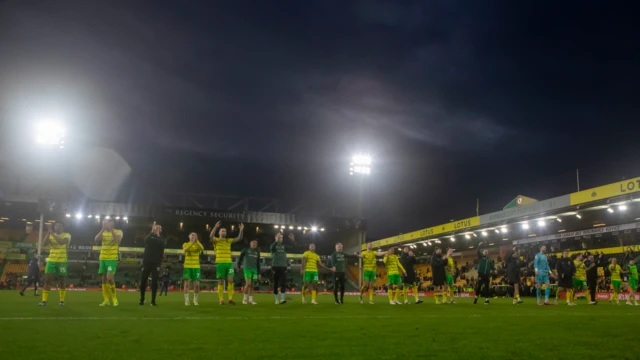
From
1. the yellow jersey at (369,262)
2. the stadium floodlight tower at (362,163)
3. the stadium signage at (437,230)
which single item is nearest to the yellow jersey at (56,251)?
the yellow jersey at (369,262)

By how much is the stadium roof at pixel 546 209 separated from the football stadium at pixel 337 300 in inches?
3.3

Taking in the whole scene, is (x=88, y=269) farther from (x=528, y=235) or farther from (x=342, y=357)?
(x=342, y=357)

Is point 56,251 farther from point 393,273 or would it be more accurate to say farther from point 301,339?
point 393,273

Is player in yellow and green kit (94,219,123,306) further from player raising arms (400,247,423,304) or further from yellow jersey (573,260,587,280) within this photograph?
yellow jersey (573,260,587,280)

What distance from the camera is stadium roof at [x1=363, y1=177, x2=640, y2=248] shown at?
21.4 metres

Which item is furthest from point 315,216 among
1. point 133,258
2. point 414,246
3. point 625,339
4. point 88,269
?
point 625,339

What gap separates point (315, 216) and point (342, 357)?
1697 inches

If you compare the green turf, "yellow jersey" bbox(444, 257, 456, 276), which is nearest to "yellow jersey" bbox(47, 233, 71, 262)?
the green turf

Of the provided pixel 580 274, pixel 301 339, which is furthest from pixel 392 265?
pixel 301 339

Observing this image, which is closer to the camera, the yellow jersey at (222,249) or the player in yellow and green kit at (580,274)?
the yellow jersey at (222,249)

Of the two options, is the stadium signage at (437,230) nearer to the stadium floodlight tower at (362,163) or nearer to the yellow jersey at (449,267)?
the stadium floodlight tower at (362,163)

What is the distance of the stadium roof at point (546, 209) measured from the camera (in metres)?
21.4

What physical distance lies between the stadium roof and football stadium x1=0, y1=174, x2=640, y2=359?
83 millimetres

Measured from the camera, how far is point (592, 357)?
5051 mm
